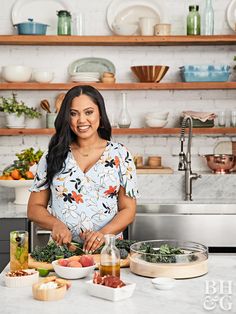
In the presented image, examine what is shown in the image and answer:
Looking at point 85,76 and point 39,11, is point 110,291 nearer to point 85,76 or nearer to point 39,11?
point 85,76

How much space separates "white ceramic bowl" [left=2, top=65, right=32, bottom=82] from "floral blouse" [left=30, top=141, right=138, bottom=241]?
210 centimetres

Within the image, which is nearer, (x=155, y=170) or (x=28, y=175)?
(x=28, y=175)

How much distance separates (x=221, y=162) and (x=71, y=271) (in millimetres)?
2841

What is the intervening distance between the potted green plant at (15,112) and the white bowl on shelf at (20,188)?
63cm

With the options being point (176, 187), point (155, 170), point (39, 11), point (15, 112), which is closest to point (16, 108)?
point (15, 112)

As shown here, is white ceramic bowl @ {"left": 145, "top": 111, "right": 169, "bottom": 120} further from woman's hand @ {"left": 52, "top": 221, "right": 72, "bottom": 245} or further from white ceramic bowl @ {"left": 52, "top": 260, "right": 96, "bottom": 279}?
white ceramic bowl @ {"left": 52, "top": 260, "right": 96, "bottom": 279}

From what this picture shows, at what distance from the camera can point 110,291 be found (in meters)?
2.23

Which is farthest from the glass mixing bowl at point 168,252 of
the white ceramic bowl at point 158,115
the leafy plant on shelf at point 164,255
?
the white ceramic bowl at point 158,115

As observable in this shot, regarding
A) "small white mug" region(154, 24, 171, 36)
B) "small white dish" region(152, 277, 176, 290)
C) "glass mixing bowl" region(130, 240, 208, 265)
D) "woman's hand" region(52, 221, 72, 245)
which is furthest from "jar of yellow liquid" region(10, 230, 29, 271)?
"small white mug" region(154, 24, 171, 36)

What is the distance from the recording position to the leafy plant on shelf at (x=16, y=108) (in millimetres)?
5168

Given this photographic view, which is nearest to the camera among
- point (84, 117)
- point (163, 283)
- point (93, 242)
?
point (163, 283)

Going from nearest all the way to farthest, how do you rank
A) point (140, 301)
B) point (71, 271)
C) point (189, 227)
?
point (140, 301) → point (71, 271) → point (189, 227)

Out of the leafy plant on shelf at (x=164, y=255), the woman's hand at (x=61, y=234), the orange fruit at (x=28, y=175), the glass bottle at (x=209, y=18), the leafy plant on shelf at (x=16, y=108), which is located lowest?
the leafy plant on shelf at (x=164, y=255)

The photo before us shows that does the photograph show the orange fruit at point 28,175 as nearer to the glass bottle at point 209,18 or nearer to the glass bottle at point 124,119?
the glass bottle at point 124,119
